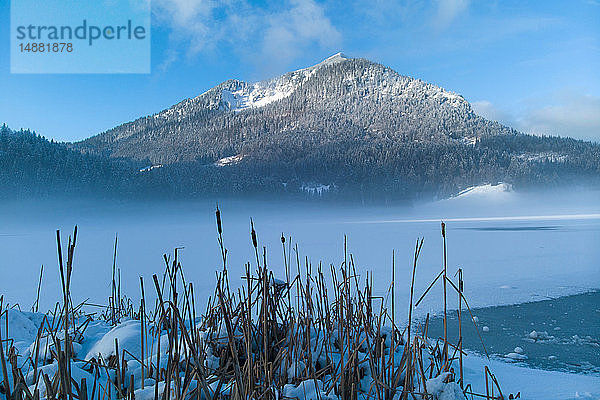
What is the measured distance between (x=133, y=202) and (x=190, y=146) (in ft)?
43.9

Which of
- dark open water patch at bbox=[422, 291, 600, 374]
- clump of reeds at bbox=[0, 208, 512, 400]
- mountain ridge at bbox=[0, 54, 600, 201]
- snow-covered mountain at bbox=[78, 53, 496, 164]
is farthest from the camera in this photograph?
snow-covered mountain at bbox=[78, 53, 496, 164]

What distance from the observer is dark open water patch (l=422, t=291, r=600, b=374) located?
6.40 ft

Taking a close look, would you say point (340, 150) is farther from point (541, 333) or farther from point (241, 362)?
point (241, 362)

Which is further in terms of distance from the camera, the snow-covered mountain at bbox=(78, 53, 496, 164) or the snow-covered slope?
the snow-covered slope

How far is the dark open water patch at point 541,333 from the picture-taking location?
76.8 inches

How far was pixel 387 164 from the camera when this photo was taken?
1494 inches

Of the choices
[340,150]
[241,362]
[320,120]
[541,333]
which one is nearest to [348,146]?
[340,150]

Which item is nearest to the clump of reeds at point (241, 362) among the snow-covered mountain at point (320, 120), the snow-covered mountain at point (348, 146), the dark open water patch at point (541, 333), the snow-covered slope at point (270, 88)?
the dark open water patch at point (541, 333)

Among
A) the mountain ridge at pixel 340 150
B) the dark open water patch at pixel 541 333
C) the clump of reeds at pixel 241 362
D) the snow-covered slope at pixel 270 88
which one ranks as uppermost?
the snow-covered slope at pixel 270 88

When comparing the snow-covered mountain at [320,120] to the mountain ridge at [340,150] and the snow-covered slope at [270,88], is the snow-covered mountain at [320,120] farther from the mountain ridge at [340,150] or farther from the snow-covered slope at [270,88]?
the snow-covered slope at [270,88]

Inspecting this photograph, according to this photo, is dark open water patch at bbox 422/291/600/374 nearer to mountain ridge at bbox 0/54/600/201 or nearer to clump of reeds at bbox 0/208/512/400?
clump of reeds at bbox 0/208/512/400

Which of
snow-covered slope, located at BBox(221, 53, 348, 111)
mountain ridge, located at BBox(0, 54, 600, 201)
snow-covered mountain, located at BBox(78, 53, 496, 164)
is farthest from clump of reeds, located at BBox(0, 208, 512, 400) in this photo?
snow-covered slope, located at BBox(221, 53, 348, 111)

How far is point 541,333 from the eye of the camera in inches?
93.7

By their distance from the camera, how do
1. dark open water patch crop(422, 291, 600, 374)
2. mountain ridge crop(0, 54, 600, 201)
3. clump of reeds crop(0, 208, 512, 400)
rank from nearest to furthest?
clump of reeds crop(0, 208, 512, 400) < dark open water patch crop(422, 291, 600, 374) < mountain ridge crop(0, 54, 600, 201)
